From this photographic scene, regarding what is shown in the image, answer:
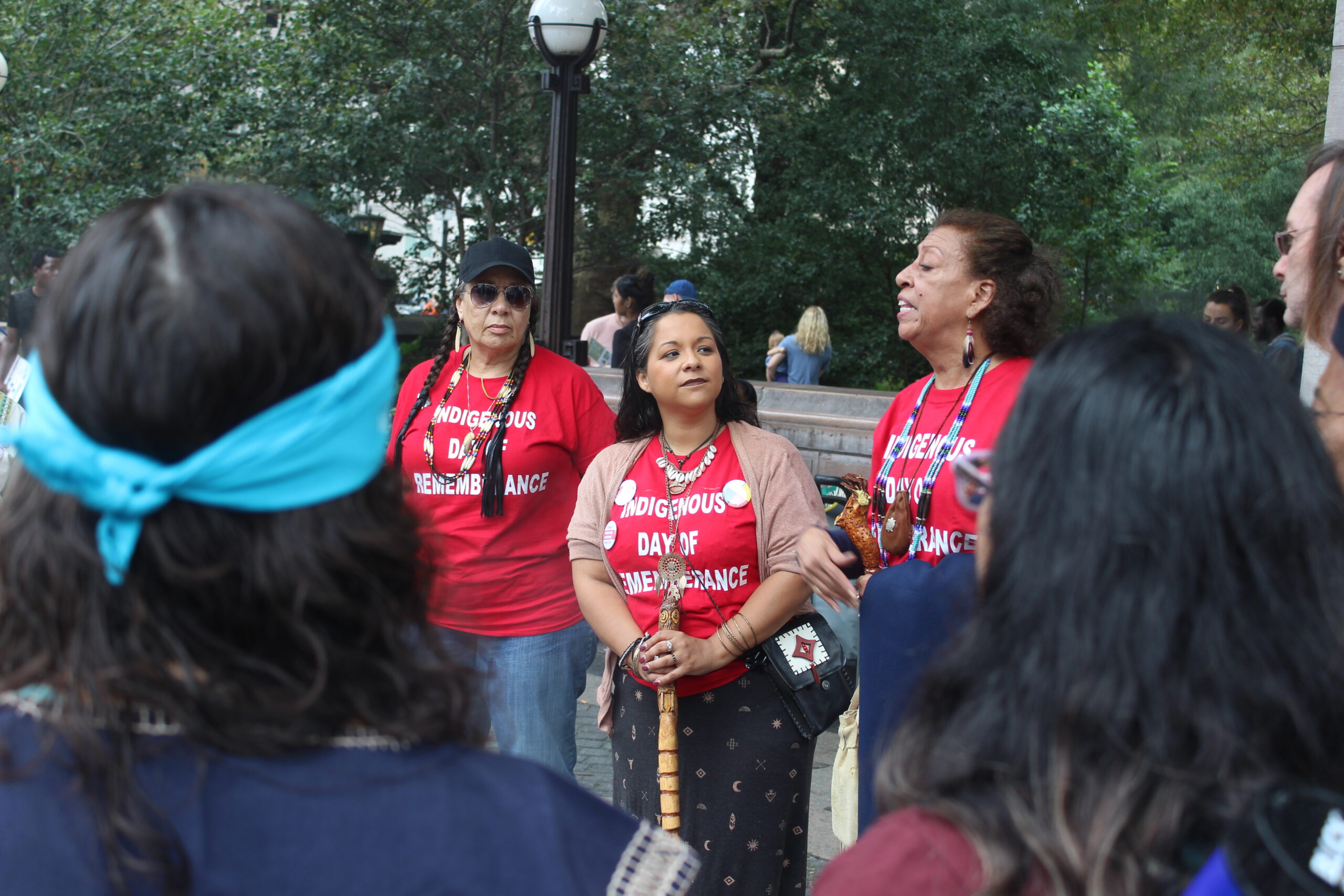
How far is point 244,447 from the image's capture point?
3.32ft

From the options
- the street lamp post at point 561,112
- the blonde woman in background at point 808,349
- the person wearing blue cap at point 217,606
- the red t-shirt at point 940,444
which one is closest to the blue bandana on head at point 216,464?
the person wearing blue cap at point 217,606

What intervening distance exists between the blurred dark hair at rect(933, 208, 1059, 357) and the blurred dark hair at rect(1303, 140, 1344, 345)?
71 cm

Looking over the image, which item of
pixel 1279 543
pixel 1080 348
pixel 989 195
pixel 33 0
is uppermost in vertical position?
pixel 33 0

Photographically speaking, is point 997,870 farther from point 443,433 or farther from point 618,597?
point 443,433

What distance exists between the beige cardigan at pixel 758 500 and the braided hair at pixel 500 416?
1.29ft

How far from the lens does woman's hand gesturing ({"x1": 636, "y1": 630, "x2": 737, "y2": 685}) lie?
2.94m

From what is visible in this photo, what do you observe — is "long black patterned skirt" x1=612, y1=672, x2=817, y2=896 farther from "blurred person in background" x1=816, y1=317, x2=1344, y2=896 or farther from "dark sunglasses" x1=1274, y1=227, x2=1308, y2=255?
"blurred person in background" x1=816, y1=317, x2=1344, y2=896

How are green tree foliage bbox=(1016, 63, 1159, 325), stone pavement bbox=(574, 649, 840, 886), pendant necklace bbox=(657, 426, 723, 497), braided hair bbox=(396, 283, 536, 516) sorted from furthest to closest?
green tree foliage bbox=(1016, 63, 1159, 325)
stone pavement bbox=(574, 649, 840, 886)
braided hair bbox=(396, 283, 536, 516)
pendant necklace bbox=(657, 426, 723, 497)

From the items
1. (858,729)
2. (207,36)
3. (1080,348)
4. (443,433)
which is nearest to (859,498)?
(858,729)

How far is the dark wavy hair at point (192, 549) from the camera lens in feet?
3.29

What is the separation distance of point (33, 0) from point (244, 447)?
1423cm

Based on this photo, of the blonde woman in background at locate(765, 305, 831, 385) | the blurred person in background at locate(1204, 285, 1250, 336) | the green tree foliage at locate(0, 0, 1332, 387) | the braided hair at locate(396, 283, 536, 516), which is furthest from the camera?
the green tree foliage at locate(0, 0, 1332, 387)

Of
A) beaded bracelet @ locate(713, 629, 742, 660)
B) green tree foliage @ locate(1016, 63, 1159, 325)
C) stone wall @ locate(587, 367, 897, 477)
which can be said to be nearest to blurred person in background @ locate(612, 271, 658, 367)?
stone wall @ locate(587, 367, 897, 477)

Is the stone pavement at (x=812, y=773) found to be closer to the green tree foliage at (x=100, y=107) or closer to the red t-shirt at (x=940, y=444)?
the red t-shirt at (x=940, y=444)
